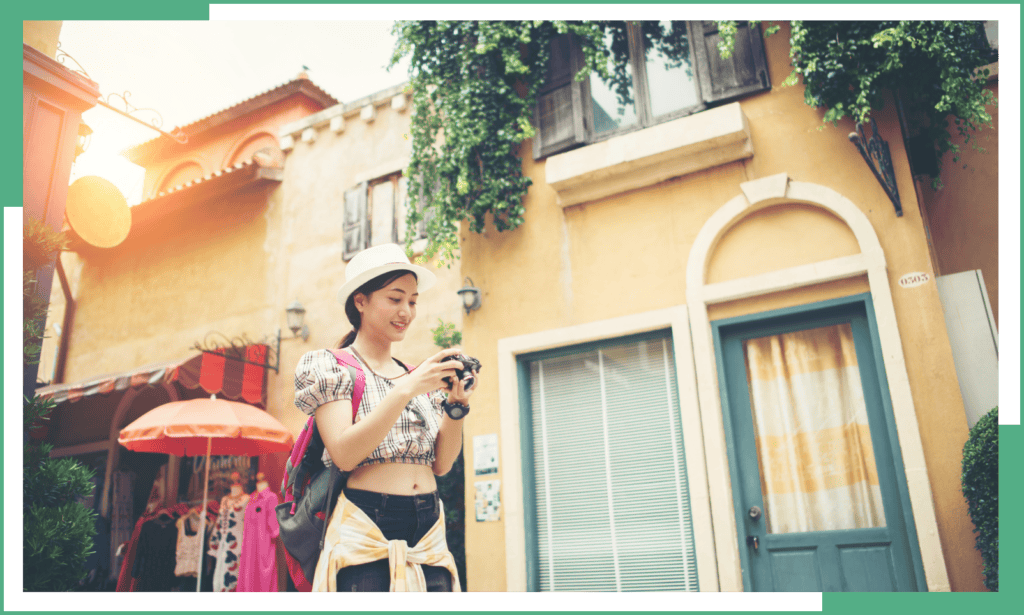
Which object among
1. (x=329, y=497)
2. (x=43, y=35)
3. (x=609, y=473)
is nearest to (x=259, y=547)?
(x=609, y=473)

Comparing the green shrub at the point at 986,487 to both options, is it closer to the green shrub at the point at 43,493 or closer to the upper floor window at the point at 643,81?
the upper floor window at the point at 643,81

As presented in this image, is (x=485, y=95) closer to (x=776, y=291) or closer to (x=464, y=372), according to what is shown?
(x=776, y=291)

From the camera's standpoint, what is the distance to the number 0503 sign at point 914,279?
4.48m

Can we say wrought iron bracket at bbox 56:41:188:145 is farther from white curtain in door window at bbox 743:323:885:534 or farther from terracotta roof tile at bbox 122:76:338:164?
white curtain in door window at bbox 743:323:885:534

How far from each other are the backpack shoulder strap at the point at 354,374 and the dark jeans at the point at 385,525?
0.25 meters

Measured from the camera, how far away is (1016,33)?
11.6 feet

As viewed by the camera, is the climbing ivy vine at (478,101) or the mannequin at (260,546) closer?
the climbing ivy vine at (478,101)

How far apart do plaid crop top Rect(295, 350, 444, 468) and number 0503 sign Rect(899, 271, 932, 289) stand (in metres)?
3.64

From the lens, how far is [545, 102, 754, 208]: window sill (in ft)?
17.0

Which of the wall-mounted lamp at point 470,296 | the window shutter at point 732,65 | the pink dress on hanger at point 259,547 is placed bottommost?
the pink dress on hanger at point 259,547

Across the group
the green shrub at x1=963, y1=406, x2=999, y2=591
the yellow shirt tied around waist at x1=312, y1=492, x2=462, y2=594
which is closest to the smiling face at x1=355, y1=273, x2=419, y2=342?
the yellow shirt tied around waist at x1=312, y1=492, x2=462, y2=594

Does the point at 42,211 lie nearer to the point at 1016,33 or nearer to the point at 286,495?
the point at 286,495

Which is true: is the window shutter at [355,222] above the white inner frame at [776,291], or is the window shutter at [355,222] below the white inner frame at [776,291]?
above

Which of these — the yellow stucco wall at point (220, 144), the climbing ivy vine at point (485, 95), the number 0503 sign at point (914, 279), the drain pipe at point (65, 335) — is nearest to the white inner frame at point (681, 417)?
the climbing ivy vine at point (485, 95)
